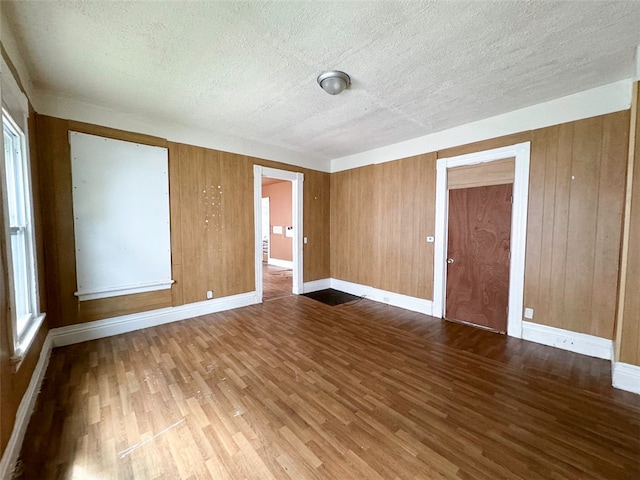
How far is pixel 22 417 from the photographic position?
1.64 m

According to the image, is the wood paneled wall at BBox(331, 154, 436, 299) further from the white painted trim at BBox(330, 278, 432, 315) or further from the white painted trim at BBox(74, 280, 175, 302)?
the white painted trim at BBox(74, 280, 175, 302)

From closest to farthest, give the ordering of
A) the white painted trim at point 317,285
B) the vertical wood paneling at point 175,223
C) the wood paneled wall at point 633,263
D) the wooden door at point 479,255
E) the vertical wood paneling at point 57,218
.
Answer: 1. the wood paneled wall at point 633,263
2. the vertical wood paneling at point 57,218
3. the wooden door at point 479,255
4. the vertical wood paneling at point 175,223
5. the white painted trim at point 317,285

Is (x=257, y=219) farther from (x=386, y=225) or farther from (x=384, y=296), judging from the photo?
(x=384, y=296)

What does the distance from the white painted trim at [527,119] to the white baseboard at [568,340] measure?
2.33 metres

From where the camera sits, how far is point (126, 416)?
5.89ft

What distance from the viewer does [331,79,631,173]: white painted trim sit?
2496 mm

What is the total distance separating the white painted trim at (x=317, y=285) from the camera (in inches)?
203

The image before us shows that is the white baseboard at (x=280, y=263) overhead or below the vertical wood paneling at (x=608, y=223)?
below

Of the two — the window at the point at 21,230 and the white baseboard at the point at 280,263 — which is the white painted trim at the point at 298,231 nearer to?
the white baseboard at the point at 280,263

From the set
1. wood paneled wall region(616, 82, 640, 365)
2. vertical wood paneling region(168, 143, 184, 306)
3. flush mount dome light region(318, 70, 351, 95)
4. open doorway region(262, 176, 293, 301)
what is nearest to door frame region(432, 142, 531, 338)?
wood paneled wall region(616, 82, 640, 365)

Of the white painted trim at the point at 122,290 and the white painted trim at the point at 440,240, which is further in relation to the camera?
the white painted trim at the point at 440,240

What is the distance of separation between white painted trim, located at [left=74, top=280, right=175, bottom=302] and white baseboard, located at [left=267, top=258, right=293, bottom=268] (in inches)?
176

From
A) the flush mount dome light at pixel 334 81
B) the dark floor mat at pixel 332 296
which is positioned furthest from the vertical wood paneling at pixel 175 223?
the flush mount dome light at pixel 334 81

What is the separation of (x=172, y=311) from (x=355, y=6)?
3.95 meters
